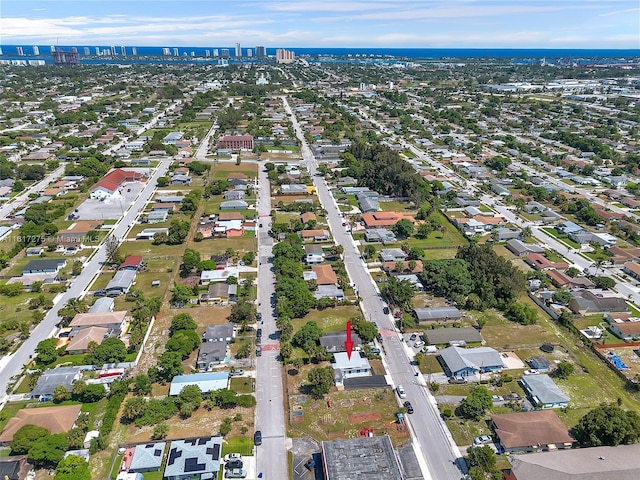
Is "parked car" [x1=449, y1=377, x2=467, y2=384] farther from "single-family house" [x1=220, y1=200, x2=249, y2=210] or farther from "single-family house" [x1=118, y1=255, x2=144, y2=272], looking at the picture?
"single-family house" [x1=220, y1=200, x2=249, y2=210]

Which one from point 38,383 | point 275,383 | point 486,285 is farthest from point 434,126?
point 38,383

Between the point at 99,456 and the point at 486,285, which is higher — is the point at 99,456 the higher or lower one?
the lower one

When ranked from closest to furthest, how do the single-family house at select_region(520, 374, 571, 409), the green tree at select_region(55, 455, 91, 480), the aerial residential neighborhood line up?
1. the green tree at select_region(55, 455, 91, 480)
2. the aerial residential neighborhood
3. the single-family house at select_region(520, 374, 571, 409)

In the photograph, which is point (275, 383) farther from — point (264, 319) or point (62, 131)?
point (62, 131)

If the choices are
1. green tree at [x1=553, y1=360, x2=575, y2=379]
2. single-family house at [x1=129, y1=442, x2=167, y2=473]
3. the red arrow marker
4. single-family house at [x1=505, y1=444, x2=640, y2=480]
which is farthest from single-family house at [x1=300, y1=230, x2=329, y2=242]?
single-family house at [x1=505, y1=444, x2=640, y2=480]

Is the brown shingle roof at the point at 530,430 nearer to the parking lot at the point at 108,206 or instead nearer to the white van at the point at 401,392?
the white van at the point at 401,392

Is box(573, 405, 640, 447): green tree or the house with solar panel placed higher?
box(573, 405, 640, 447): green tree

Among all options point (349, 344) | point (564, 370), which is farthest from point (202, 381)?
point (564, 370)

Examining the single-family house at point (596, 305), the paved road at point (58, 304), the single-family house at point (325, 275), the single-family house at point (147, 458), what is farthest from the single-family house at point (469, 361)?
the paved road at point (58, 304)
